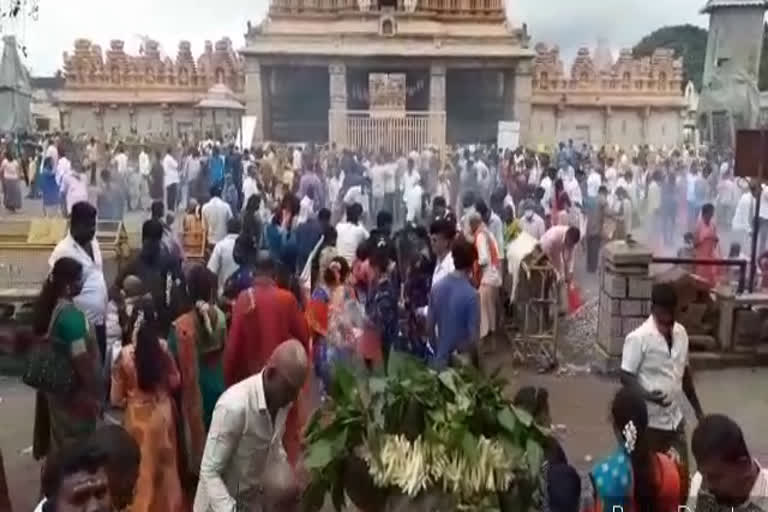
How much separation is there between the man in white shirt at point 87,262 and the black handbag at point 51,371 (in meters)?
1.28

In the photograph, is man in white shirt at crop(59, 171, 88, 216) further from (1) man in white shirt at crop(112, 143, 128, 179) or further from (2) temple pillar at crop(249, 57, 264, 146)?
(2) temple pillar at crop(249, 57, 264, 146)

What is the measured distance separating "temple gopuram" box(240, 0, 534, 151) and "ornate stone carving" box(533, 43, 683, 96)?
→ 1.41 metres

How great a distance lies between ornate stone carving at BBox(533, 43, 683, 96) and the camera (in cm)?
3591

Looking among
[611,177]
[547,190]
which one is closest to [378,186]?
[547,190]

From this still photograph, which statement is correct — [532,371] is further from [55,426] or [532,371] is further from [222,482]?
[222,482]

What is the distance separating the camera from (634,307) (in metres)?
9.13

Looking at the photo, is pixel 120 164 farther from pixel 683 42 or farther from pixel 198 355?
pixel 683 42

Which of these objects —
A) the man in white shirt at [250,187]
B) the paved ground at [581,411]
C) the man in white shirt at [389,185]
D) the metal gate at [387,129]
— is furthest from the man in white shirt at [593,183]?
the metal gate at [387,129]

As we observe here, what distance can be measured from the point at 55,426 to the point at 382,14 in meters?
30.7

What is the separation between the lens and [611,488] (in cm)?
372

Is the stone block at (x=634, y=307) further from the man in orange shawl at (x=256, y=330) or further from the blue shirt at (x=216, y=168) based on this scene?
the blue shirt at (x=216, y=168)

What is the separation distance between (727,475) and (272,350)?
2.83 meters

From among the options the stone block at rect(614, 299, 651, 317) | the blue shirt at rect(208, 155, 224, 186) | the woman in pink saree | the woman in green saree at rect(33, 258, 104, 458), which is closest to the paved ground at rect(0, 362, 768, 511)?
the stone block at rect(614, 299, 651, 317)

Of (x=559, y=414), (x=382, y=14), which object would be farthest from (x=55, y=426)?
(x=382, y=14)
